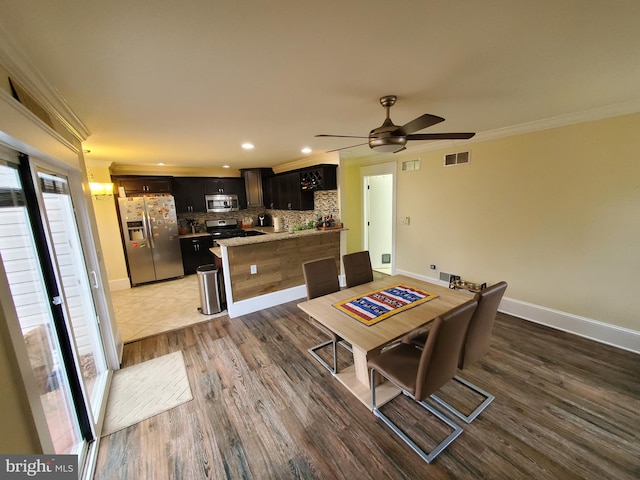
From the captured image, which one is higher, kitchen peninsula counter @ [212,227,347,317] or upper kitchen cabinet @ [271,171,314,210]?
upper kitchen cabinet @ [271,171,314,210]

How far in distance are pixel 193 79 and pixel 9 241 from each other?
1377 millimetres

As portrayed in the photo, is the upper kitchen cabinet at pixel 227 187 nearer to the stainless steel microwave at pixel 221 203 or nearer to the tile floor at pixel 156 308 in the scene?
the stainless steel microwave at pixel 221 203

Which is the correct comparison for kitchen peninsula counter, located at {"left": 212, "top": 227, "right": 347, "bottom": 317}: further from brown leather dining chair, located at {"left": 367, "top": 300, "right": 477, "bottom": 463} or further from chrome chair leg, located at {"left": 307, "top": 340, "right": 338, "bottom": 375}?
brown leather dining chair, located at {"left": 367, "top": 300, "right": 477, "bottom": 463}

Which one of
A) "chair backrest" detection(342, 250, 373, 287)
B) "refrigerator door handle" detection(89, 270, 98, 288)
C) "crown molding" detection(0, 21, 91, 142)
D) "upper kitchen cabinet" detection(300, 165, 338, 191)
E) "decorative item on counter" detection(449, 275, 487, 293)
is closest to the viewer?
"crown molding" detection(0, 21, 91, 142)

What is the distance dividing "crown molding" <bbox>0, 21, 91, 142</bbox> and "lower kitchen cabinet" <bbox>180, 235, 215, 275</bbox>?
3.49 m

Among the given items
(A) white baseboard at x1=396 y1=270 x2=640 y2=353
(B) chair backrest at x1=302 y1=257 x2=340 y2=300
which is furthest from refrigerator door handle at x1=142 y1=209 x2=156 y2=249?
(A) white baseboard at x1=396 y1=270 x2=640 y2=353

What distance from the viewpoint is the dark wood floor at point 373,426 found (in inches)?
62.1

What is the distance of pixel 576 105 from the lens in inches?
91.7

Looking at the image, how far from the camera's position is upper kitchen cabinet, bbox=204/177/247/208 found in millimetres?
5906

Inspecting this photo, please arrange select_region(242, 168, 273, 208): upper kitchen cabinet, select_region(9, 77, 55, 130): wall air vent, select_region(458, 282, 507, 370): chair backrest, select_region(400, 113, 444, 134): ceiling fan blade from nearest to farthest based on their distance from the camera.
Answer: select_region(9, 77, 55, 130): wall air vent < select_region(400, 113, 444, 134): ceiling fan blade < select_region(458, 282, 507, 370): chair backrest < select_region(242, 168, 273, 208): upper kitchen cabinet

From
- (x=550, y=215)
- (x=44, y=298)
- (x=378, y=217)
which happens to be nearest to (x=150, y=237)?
(x=44, y=298)

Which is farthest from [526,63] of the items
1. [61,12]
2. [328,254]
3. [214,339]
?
[214,339]

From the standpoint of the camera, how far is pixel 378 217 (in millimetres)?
5355

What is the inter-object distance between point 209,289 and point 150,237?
2336 mm
